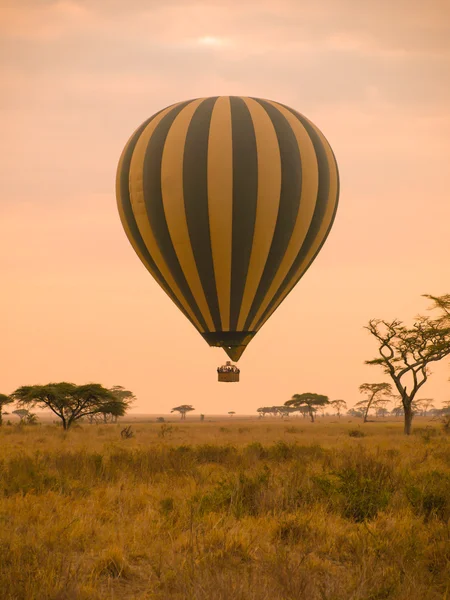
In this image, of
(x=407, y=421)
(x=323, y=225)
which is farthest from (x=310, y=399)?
(x=323, y=225)

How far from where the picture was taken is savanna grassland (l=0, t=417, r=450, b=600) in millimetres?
6031

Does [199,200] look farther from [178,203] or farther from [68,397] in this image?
[68,397]

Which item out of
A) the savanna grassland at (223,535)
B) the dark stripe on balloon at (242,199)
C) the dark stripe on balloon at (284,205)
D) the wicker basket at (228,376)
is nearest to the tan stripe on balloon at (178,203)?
the dark stripe on balloon at (242,199)

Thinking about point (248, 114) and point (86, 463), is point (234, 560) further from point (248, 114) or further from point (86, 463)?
point (248, 114)

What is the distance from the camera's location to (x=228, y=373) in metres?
19.1

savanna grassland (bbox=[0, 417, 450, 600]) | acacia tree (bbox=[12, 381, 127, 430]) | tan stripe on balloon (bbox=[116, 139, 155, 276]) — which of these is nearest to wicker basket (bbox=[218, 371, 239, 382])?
tan stripe on balloon (bbox=[116, 139, 155, 276])

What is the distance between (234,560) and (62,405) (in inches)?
1569

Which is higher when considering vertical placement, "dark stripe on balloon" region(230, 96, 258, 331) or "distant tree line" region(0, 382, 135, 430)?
"dark stripe on balloon" region(230, 96, 258, 331)

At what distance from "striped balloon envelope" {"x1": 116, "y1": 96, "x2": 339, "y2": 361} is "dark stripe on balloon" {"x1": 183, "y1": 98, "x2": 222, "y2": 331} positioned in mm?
29

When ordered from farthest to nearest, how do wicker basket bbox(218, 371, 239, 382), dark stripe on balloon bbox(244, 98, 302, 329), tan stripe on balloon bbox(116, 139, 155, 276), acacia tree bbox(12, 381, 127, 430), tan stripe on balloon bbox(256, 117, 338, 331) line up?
acacia tree bbox(12, 381, 127, 430)
tan stripe on balloon bbox(116, 139, 155, 276)
tan stripe on balloon bbox(256, 117, 338, 331)
wicker basket bbox(218, 371, 239, 382)
dark stripe on balloon bbox(244, 98, 302, 329)

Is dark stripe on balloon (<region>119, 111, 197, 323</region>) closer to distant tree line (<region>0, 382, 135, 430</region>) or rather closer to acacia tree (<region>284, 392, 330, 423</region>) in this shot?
distant tree line (<region>0, 382, 135, 430</region>)

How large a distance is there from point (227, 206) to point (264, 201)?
1.10 metres

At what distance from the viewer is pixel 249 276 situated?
18.2 meters

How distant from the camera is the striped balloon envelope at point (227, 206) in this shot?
1781 cm
